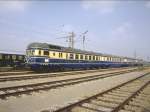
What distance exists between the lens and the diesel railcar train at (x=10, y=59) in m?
30.9

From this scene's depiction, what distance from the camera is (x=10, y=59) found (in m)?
32.0

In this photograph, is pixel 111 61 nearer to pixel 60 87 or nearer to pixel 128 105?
pixel 60 87

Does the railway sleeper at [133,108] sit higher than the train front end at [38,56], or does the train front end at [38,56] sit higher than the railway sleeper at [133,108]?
the train front end at [38,56]

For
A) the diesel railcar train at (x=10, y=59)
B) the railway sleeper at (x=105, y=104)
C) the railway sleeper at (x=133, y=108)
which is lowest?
the railway sleeper at (x=133, y=108)

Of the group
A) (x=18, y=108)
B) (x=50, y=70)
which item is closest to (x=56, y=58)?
(x=50, y=70)

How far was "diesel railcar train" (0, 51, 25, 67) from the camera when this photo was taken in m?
30.9

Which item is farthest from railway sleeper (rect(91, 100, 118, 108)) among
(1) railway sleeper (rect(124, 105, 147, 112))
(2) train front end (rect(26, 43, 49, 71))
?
(2) train front end (rect(26, 43, 49, 71))

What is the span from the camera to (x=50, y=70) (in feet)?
87.8

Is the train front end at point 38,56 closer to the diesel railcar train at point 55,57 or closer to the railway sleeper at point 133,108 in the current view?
the diesel railcar train at point 55,57

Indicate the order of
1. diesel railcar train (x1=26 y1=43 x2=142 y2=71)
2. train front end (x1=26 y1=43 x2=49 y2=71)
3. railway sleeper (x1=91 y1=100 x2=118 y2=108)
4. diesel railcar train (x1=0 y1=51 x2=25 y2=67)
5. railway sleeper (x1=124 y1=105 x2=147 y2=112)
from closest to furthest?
railway sleeper (x1=124 y1=105 x2=147 y2=112), railway sleeper (x1=91 y1=100 x2=118 y2=108), train front end (x1=26 y1=43 x2=49 y2=71), diesel railcar train (x1=26 y1=43 x2=142 y2=71), diesel railcar train (x1=0 y1=51 x2=25 y2=67)

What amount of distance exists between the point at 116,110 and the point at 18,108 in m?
3.75

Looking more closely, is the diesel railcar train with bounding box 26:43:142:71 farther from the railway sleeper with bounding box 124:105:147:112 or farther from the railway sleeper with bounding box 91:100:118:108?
the railway sleeper with bounding box 124:105:147:112

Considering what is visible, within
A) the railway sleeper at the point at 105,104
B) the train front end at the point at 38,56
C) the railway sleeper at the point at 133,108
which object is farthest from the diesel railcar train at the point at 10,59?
the railway sleeper at the point at 133,108

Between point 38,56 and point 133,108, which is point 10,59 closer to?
point 38,56
